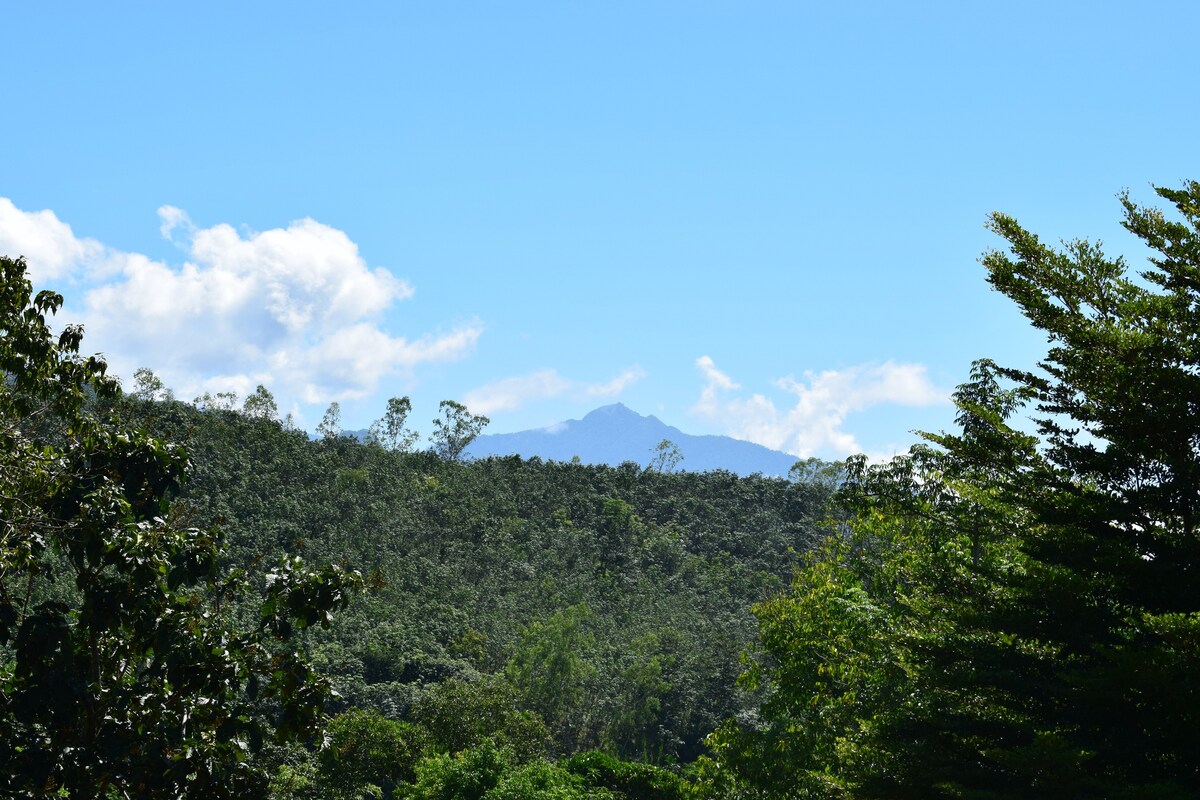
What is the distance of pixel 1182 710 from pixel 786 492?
212 ft

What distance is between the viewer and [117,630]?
7453 millimetres

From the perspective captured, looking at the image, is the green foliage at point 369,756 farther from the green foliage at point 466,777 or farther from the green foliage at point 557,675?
the green foliage at point 557,675

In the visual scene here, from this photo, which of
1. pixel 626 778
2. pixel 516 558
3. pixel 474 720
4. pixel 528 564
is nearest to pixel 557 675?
pixel 474 720

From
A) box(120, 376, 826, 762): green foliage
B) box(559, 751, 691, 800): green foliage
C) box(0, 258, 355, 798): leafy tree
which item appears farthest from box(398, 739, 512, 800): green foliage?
box(0, 258, 355, 798): leafy tree

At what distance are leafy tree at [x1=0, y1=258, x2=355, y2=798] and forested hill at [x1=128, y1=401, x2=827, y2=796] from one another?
2410cm

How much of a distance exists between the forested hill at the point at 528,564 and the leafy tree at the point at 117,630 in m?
24.1

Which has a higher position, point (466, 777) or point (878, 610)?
point (878, 610)

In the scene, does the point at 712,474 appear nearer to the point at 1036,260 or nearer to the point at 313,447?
the point at 313,447

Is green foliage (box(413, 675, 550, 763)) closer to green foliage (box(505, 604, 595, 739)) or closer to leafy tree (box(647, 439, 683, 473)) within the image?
green foliage (box(505, 604, 595, 739))

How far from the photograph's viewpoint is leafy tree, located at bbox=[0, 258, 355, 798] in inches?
263

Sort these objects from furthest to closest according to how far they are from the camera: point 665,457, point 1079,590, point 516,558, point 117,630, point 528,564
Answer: point 665,457 → point 516,558 → point 528,564 → point 1079,590 → point 117,630

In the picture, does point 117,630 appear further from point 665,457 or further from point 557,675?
point 665,457

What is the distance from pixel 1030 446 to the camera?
1106 cm

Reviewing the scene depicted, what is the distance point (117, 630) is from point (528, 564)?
48.3 metres
